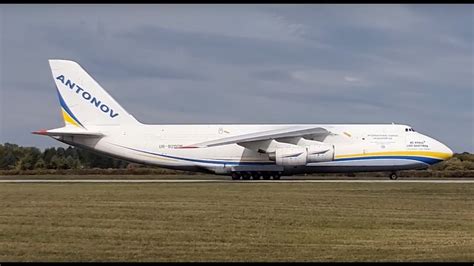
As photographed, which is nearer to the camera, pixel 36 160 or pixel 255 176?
pixel 255 176

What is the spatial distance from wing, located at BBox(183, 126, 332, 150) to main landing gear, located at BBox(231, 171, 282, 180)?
5.49 feet

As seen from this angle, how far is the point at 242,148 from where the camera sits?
40.2 meters

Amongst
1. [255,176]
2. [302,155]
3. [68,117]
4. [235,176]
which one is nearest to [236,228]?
[302,155]

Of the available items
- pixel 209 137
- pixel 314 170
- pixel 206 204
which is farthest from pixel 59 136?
pixel 206 204

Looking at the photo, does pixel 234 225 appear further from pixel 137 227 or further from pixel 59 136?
pixel 59 136

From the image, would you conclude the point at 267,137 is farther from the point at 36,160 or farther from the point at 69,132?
the point at 36,160

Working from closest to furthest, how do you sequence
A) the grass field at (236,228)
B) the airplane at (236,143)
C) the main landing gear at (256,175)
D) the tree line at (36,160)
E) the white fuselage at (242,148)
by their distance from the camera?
the grass field at (236,228) → the airplane at (236,143) → the white fuselage at (242,148) → the main landing gear at (256,175) → the tree line at (36,160)

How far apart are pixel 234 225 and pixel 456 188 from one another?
15938mm

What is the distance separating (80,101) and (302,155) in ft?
44.2

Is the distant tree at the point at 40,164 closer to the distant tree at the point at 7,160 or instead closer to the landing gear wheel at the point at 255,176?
the distant tree at the point at 7,160

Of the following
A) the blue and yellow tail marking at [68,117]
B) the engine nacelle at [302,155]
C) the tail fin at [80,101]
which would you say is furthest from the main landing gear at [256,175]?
the blue and yellow tail marking at [68,117]

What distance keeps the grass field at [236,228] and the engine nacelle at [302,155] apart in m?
16.2

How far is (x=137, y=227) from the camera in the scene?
47.8 feet

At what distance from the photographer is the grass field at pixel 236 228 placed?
11.5 m
